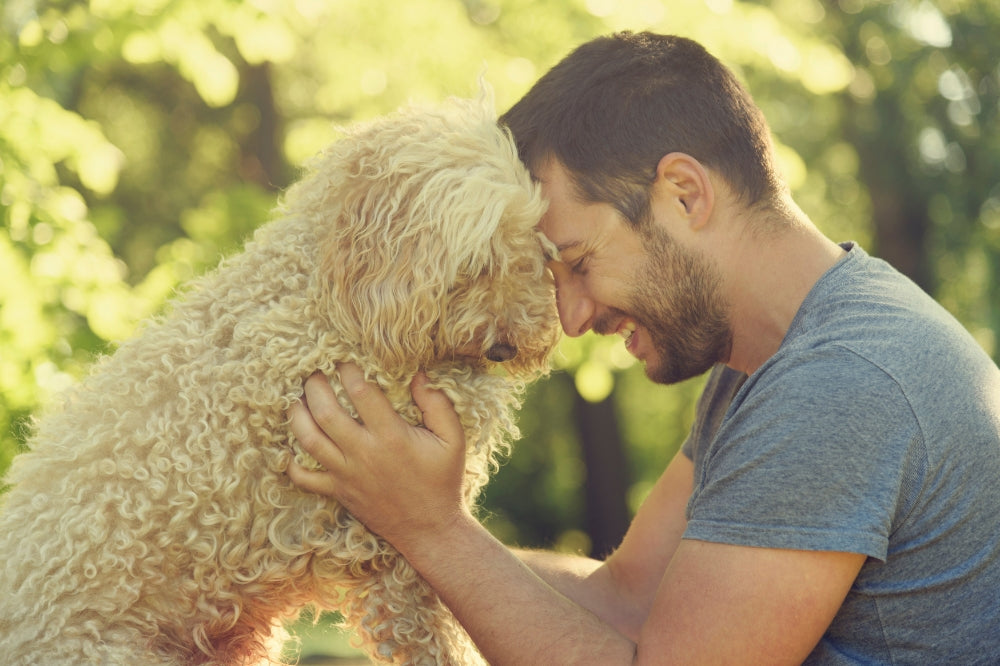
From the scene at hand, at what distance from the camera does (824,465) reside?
2168 mm

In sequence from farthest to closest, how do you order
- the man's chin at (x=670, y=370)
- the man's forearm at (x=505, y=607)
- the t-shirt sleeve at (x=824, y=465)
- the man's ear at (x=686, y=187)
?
the man's chin at (x=670, y=370)
the man's ear at (x=686, y=187)
the man's forearm at (x=505, y=607)
the t-shirt sleeve at (x=824, y=465)

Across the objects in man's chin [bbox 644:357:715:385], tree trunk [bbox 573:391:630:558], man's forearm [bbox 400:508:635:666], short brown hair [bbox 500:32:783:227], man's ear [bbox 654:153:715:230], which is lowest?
tree trunk [bbox 573:391:630:558]

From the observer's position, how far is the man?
86.0 inches

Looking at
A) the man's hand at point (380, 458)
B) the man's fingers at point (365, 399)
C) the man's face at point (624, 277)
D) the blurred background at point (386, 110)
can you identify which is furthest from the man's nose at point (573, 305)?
the blurred background at point (386, 110)

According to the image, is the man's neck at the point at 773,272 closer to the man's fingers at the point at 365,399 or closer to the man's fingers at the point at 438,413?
the man's fingers at the point at 438,413

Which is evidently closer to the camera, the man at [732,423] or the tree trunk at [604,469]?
the man at [732,423]

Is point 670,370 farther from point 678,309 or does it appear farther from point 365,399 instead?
point 365,399

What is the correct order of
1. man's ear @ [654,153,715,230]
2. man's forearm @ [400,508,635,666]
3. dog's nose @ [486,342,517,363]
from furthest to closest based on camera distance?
man's ear @ [654,153,715,230] → dog's nose @ [486,342,517,363] → man's forearm @ [400,508,635,666]

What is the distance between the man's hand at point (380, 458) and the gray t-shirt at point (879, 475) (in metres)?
0.66

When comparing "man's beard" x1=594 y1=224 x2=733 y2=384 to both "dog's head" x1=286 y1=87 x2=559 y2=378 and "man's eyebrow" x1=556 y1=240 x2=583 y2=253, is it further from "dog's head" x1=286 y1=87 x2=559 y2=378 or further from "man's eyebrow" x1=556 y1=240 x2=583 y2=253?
"dog's head" x1=286 y1=87 x2=559 y2=378

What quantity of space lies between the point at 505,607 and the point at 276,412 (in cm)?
77

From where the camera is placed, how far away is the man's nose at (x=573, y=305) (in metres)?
2.79

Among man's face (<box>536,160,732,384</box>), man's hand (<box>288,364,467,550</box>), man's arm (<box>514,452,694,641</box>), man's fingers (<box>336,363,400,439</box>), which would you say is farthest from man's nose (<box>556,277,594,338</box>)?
man's arm (<box>514,452,694,641</box>)

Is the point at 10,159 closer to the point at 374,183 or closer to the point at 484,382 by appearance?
the point at 374,183
